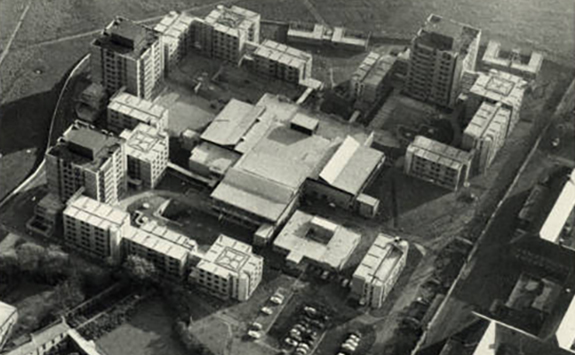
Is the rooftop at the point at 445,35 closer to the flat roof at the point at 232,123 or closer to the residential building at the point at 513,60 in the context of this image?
the residential building at the point at 513,60

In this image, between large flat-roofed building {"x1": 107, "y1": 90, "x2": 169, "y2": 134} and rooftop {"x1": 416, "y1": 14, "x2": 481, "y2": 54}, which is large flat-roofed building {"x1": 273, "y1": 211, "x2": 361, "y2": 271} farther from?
rooftop {"x1": 416, "y1": 14, "x2": 481, "y2": 54}

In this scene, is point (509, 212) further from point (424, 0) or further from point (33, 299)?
point (33, 299)

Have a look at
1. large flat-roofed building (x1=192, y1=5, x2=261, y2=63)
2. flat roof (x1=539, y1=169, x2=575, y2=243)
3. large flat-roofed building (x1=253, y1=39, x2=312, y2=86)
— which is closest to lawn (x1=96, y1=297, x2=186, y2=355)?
large flat-roofed building (x1=253, y1=39, x2=312, y2=86)

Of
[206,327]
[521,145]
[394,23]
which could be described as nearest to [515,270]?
[521,145]

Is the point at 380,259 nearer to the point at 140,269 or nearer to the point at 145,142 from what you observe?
the point at 140,269

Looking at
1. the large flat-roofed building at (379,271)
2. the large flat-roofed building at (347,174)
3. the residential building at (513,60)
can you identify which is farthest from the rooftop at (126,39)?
the residential building at (513,60)

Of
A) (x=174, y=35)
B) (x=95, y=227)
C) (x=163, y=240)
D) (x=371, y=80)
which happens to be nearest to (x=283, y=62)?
(x=371, y=80)
